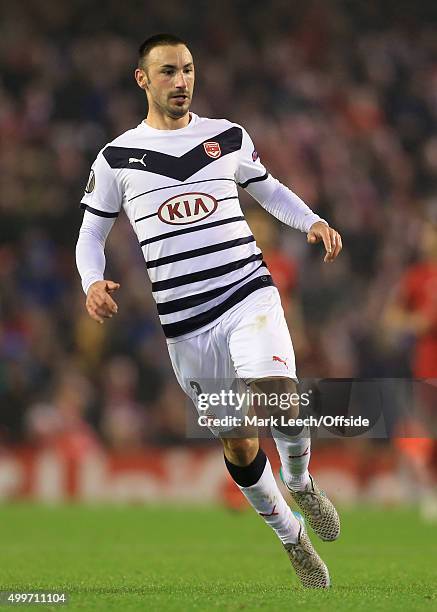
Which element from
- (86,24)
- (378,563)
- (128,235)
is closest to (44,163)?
(128,235)

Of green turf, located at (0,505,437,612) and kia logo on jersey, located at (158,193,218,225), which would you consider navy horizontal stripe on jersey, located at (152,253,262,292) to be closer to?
kia logo on jersey, located at (158,193,218,225)

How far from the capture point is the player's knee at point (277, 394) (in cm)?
532

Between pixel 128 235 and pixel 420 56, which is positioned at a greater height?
pixel 420 56

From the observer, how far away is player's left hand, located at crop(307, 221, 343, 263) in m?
5.35

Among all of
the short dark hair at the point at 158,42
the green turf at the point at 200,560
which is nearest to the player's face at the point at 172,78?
the short dark hair at the point at 158,42

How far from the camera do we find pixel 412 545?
8.45 m

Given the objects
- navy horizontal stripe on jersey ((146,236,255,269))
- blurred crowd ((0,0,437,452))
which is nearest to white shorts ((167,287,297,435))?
navy horizontal stripe on jersey ((146,236,255,269))

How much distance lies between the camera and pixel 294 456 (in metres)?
5.56

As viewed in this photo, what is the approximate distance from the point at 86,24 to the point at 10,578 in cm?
1214

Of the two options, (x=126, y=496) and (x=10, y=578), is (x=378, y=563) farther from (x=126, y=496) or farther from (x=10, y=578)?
(x=126, y=496)

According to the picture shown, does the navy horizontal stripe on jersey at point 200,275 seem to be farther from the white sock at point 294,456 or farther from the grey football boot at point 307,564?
the grey football boot at point 307,564

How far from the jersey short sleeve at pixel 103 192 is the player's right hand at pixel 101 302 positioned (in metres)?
0.52

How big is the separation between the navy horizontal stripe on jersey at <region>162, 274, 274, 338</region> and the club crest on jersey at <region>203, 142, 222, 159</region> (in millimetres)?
566

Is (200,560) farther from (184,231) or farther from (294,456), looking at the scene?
(184,231)
